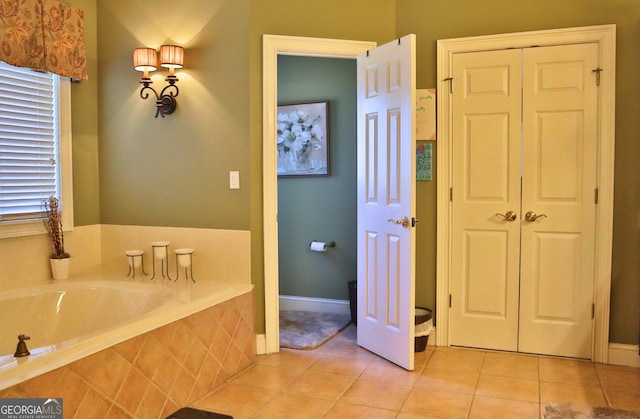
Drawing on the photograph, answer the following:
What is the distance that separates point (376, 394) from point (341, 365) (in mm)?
474

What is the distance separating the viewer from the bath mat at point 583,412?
2.52 metres

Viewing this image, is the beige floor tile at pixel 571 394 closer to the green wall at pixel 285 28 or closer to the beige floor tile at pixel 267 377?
the beige floor tile at pixel 267 377

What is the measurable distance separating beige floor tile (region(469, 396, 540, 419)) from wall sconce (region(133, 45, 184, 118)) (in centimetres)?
260

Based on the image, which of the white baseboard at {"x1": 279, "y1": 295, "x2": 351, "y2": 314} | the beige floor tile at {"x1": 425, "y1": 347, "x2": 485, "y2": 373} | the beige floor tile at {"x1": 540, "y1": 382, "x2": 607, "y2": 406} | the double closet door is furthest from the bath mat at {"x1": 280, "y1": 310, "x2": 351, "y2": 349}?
the beige floor tile at {"x1": 540, "y1": 382, "x2": 607, "y2": 406}

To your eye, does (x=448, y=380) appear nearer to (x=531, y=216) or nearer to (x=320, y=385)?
(x=320, y=385)

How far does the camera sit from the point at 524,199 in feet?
11.1

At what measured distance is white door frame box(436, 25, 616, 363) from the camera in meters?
3.18

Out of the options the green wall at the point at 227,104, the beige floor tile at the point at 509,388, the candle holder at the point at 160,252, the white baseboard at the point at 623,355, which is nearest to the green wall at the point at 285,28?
the green wall at the point at 227,104

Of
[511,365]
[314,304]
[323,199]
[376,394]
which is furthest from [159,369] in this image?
[323,199]

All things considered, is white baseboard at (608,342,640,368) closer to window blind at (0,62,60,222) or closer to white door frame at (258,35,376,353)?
white door frame at (258,35,376,353)

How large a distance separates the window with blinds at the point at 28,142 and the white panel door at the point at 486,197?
8.68 ft

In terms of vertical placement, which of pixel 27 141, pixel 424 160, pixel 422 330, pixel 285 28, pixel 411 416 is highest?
pixel 285 28

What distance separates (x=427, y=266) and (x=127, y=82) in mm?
2451

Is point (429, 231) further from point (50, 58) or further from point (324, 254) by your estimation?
point (50, 58)
